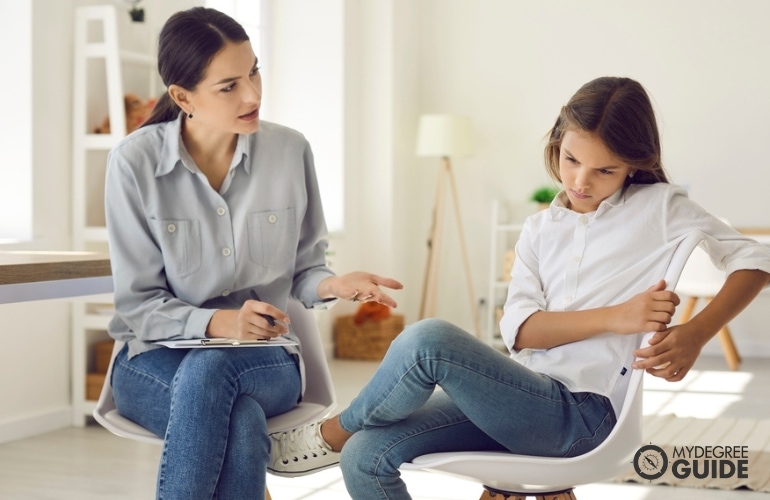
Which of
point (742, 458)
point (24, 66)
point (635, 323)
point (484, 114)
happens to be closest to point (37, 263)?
point (635, 323)

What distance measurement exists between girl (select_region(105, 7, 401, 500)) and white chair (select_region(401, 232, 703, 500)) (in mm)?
339

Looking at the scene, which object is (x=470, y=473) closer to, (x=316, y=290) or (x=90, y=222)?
(x=316, y=290)

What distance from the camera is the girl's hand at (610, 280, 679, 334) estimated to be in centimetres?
153

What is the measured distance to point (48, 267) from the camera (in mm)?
1769

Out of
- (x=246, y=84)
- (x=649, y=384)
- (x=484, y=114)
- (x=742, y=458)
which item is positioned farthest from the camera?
(x=484, y=114)

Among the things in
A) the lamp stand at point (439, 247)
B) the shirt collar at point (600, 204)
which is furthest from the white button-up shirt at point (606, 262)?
the lamp stand at point (439, 247)

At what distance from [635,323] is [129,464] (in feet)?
6.82

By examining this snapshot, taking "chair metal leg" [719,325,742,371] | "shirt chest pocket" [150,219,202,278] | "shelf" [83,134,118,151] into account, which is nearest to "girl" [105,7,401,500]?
"shirt chest pocket" [150,219,202,278]

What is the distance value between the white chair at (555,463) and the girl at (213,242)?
34cm

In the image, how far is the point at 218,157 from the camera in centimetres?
195

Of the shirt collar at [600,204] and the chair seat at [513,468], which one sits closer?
the chair seat at [513,468]

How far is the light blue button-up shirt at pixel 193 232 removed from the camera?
1.81m

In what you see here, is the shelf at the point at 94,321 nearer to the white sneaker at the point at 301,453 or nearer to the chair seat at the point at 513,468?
the white sneaker at the point at 301,453

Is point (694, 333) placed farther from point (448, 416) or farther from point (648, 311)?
point (448, 416)
